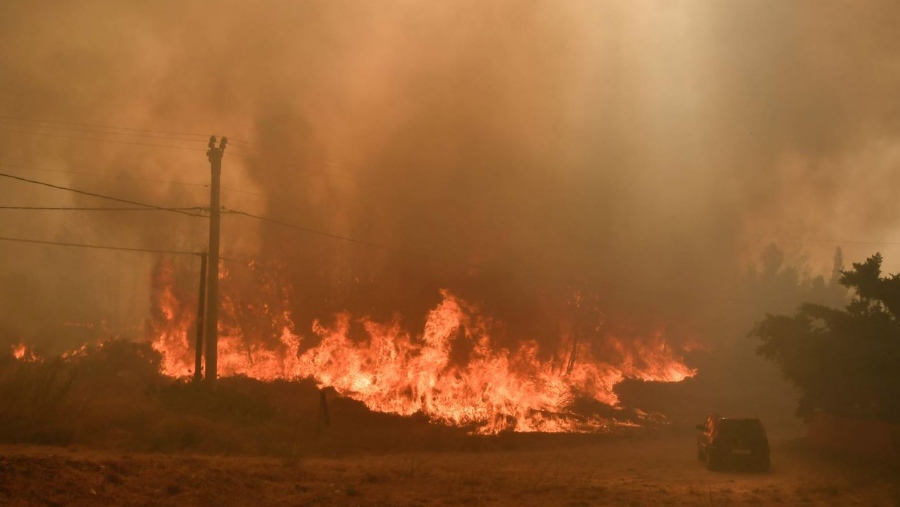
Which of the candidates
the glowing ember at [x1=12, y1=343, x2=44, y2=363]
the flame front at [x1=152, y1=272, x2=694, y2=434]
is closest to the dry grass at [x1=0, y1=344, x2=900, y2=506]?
the flame front at [x1=152, y1=272, x2=694, y2=434]

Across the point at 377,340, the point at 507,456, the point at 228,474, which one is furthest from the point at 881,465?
the point at 377,340

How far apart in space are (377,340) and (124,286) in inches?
2059

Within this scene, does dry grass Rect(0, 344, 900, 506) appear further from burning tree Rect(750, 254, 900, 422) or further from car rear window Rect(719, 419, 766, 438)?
burning tree Rect(750, 254, 900, 422)

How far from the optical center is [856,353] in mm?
26047

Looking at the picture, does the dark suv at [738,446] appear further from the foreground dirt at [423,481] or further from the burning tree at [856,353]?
the burning tree at [856,353]

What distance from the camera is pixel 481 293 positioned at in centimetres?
4084

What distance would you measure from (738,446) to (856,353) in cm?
686

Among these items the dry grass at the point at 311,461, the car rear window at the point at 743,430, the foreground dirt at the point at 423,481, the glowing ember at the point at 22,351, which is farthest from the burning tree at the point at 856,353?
the glowing ember at the point at 22,351

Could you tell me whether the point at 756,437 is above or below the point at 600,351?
below

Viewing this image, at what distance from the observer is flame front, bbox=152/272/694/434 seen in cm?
3297

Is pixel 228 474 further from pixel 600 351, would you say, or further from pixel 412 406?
pixel 600 351

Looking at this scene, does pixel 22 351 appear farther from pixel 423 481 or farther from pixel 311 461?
pixel 423 481

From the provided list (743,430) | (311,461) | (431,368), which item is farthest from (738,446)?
(431,368)

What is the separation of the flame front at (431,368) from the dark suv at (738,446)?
10.3 meters
